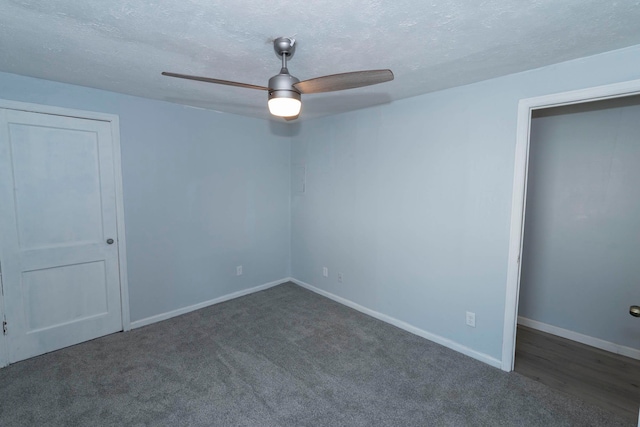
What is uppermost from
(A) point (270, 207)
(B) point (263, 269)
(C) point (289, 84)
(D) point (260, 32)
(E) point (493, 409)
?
(D) point (260, 32)

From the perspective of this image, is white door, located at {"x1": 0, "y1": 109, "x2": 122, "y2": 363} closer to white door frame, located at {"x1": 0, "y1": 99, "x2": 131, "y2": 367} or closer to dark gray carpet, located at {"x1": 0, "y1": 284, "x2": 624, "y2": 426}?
white door frame, located at {"x1": 0, "y1": 99, "x2": 131, "y2": 367}

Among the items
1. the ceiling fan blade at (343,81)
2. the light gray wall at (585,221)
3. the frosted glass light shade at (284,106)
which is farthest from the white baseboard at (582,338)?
the frosted glass light shade at (284,106)

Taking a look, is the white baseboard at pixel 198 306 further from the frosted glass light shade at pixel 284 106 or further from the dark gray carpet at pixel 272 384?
the frosted glass light shade at pixel 284 106

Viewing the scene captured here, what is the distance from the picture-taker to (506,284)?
8.07 feet

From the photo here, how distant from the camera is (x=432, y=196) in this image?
288cm

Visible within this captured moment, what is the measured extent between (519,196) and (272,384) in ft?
7.90

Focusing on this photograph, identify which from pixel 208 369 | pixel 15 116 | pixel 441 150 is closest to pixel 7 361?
pixel 208 369

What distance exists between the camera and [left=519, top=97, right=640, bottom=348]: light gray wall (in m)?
2.69

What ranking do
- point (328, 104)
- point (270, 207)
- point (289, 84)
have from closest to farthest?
point (289, 84), point (328, 104), point (270, 207)

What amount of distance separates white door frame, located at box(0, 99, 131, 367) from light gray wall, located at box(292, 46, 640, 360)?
2198 mm

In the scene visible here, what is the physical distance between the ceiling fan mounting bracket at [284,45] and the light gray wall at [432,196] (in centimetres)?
163

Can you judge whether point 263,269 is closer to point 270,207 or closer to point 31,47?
point 270,207

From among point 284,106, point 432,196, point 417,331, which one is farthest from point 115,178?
point 417,331

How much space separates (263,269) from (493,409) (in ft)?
9.94
